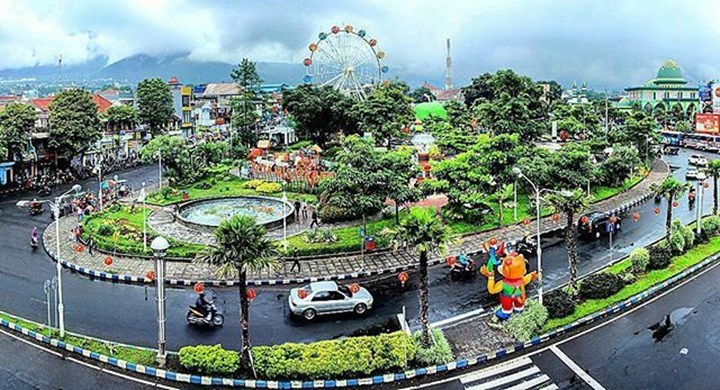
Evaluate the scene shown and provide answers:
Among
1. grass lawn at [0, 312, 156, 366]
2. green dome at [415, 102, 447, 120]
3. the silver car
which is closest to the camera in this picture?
grass lawn at [0, 312, 156, 366]

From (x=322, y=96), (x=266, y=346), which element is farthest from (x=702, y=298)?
(x=322, y=96)

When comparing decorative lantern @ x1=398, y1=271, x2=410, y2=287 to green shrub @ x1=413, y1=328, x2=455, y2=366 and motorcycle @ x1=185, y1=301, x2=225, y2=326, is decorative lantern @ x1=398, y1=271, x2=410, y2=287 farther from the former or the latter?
motorcycle @ x1=185, y1=301, x2=225, y2=326

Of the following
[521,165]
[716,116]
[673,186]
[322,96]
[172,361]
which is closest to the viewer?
[172,361]

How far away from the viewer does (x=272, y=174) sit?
51.6 m

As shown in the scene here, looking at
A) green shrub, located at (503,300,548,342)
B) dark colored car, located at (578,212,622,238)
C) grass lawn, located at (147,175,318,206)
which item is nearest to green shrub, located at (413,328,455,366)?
green shrub, located at (503,300,548,342)

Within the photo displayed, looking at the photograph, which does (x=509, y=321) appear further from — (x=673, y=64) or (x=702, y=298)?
(x=673, y=64)

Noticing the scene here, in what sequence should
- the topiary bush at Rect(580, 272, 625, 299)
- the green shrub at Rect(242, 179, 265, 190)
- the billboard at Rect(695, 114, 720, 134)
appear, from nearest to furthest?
1. the topiary bush at Rect(580, 272, 625, 299)
2. the green shrub at Rect(242, 179, 265, 190)
3. the billboard at Rect(695, 114, 720, 134)

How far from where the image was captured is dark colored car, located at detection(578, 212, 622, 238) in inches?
1422

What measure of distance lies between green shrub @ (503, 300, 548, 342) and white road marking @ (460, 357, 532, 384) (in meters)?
1.18

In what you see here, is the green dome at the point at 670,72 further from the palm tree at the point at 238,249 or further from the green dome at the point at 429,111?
the palm tree at the point at 238,249

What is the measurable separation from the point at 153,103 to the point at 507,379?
65.0 m

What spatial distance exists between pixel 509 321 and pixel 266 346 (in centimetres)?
852

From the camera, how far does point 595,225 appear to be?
3678 cm

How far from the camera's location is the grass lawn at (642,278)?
912 inches
